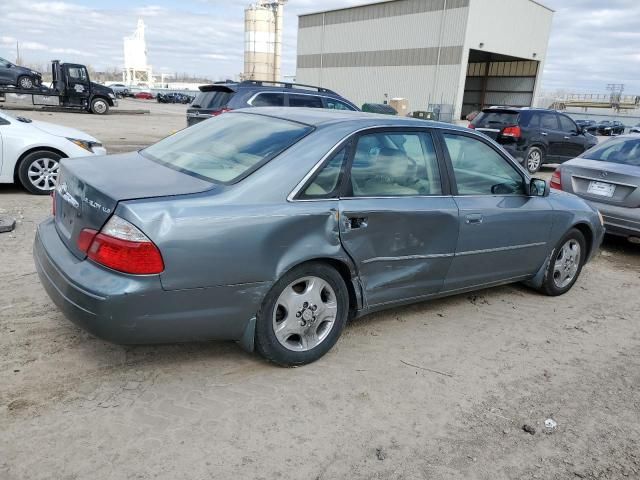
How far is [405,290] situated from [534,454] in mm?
1371

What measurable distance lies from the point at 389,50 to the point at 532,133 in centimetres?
3284

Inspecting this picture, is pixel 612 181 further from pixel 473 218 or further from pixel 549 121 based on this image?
pixel 549 121

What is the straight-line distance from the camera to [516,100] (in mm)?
45938

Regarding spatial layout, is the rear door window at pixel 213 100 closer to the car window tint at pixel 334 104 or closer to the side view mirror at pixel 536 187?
the car window tint at pixel 334 104

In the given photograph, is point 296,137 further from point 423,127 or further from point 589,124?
point 589,124

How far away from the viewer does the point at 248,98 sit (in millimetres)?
10719

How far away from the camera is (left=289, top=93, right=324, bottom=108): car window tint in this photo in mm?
11199

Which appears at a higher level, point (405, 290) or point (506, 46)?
point (506, 46)

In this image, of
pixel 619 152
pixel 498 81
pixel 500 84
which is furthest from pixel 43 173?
pixel 498 81

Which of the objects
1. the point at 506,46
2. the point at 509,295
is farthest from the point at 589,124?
the point at 509,295

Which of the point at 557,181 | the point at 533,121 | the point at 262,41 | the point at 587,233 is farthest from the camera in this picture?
the point at 262,41

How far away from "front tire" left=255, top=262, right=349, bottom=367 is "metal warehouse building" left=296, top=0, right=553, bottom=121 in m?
31.6

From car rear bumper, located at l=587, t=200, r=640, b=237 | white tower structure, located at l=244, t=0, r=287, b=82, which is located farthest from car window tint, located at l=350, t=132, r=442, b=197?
white tower structure, located at l=244, t=0, r=287, b=82

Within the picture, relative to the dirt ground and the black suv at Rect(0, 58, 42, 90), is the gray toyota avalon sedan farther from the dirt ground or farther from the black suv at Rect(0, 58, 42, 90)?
the black suv at Rect(0, 58, 42, 90)
